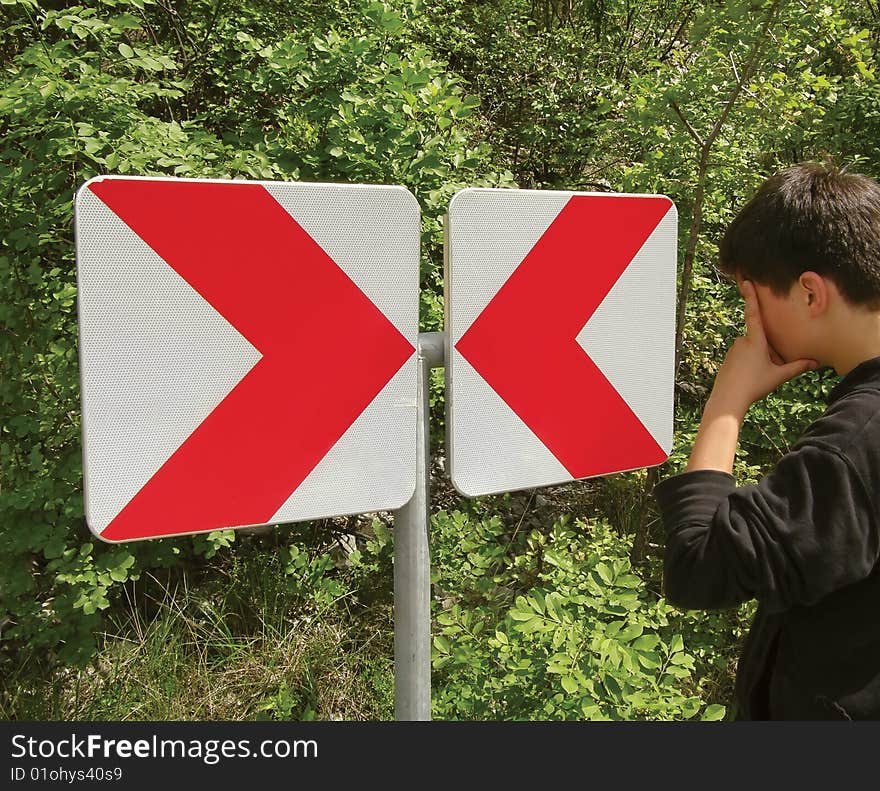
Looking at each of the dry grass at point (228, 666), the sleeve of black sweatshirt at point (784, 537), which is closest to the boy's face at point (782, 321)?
the sleeve of black sweatshirt at point (784, 537)

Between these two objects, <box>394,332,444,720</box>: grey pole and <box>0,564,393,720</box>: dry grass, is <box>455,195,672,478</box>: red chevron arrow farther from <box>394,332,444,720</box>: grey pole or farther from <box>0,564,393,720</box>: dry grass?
<box>0,564,393,720</box>: dry grass

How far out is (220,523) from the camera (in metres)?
1.21

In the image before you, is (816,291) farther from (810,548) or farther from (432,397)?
(432,397)

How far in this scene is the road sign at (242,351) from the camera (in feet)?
3.64

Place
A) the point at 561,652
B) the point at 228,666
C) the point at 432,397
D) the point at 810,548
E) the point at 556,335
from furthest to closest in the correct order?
1. the point at 432,397
2. the point at 228,666
3. the point at 561,652
4. the point at 556,335
5. the point at 810,548

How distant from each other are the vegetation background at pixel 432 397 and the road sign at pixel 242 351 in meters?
1.10

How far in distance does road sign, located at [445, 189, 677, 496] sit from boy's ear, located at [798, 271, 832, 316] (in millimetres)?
310

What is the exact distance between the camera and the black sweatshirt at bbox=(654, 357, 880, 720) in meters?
1.18

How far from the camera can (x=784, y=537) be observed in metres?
1.18

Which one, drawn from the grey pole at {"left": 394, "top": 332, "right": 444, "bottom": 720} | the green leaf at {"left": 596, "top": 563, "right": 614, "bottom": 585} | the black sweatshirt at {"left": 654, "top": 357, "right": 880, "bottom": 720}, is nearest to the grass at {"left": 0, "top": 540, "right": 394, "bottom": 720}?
the green leaf at {"left": 596, "top": 563, "right": 614, "bottom": 585}

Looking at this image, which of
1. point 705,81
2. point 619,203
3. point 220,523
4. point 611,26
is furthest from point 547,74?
point 220,523

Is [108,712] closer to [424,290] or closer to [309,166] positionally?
[424,290]

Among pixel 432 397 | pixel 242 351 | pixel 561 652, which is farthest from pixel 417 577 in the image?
pixel 432 397

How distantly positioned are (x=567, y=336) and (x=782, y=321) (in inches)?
14.4
